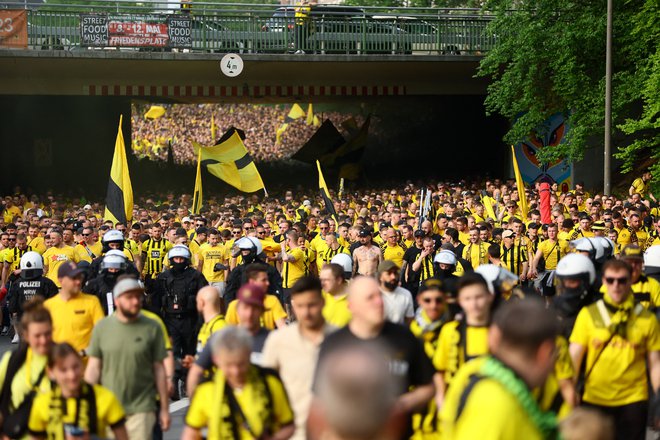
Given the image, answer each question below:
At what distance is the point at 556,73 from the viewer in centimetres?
2870

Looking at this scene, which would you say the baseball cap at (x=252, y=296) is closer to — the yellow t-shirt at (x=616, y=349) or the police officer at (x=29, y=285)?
the yellow t-shirt at (x=616, y=349)

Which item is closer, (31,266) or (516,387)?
(516,387)

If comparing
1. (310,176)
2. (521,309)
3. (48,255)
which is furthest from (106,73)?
(521,309)

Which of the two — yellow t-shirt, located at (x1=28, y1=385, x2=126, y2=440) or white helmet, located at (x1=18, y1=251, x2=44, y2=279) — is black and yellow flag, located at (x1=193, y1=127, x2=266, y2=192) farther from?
yellow t-shirt, located at (x1=28, y1=385, x2=126, y2=440)

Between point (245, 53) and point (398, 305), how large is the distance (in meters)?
24.2

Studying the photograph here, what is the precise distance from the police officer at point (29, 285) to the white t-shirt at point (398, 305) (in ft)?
19.2

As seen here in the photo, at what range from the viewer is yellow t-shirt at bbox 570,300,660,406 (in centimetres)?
785

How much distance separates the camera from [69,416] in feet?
22.2

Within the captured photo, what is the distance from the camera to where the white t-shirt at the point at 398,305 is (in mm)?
9609

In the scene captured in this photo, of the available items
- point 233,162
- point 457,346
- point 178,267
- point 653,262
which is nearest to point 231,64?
point 233,162

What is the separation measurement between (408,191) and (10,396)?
25391 millimetres

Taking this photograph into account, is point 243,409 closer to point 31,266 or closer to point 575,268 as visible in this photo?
point 575,268

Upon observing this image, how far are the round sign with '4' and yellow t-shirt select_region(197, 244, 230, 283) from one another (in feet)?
53.8

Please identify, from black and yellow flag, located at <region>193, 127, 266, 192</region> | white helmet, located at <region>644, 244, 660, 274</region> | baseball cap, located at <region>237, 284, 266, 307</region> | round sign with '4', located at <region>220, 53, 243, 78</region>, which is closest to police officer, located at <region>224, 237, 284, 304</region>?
white helmet, located at <region>644, 244, 660, 274</region>
